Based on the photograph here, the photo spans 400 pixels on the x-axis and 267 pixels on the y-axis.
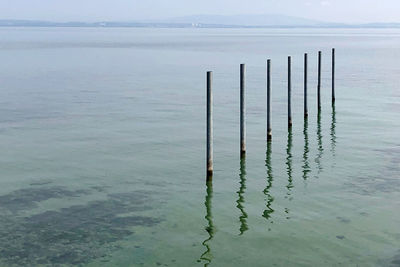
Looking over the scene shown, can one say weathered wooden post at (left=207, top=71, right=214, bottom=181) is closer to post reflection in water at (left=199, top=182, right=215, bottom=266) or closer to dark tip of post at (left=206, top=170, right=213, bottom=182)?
dark tip of post at (left=206, top=170, right=213, bottom=182)

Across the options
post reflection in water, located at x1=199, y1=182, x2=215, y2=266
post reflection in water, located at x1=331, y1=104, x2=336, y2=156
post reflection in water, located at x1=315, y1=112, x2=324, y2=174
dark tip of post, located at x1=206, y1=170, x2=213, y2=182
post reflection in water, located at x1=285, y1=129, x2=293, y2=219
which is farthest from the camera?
post reflection in water, located at x1=331, y1=104, x2=336, y2=156

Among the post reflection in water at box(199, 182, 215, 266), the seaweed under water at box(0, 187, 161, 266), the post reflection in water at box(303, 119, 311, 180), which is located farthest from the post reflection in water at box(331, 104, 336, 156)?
the seaweed under water at box(0, 187, 161, 266)

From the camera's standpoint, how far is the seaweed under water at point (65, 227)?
517 inches

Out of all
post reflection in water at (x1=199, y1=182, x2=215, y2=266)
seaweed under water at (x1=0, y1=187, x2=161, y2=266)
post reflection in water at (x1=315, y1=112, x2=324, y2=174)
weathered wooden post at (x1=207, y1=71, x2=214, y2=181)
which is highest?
weathered wooden post at (x1=207, y1=71, x2=214, y2=181)

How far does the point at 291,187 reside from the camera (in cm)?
1908

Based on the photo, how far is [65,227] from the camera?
1488 cm

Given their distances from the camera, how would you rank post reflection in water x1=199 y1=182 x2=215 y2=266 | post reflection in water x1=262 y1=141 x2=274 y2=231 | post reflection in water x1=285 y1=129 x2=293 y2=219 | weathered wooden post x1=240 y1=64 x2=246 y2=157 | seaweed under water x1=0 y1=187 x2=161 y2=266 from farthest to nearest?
weathered wooden post x1=240 y1=64 x2=246 y2=157 → post reflection in water x1=285 y1=129 x2=293 y2=219 → post reflection in water x1=262 y1=141 x2=274 y2=231 → post reflection in water x1=199 y1=182 x2=215 y2=266 → seaweed under water x1=0 y1=187 x2=161 y2=266

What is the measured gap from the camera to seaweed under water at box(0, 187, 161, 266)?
13.1 m

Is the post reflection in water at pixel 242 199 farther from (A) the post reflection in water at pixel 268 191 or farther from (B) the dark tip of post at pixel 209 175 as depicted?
(B) the dark tip of post at pixel 209 175

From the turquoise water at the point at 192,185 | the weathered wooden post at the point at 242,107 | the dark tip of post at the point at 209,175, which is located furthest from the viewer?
the weathered wooden post at the point at 242,107

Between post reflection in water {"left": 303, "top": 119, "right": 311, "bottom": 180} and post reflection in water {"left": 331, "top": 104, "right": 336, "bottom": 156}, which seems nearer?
post reflection in water {"left": 303, "top": 119, "right": 311, "bottom": 180}

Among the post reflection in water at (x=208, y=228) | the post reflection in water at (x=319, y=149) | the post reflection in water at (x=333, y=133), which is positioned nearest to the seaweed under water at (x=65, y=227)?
the post reflection in water at (x=208, y=228)

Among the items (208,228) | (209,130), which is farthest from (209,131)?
(208,228)

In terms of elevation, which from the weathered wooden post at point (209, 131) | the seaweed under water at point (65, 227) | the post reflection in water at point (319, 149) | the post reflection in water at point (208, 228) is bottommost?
the post reflection in water at point (319, 149)
